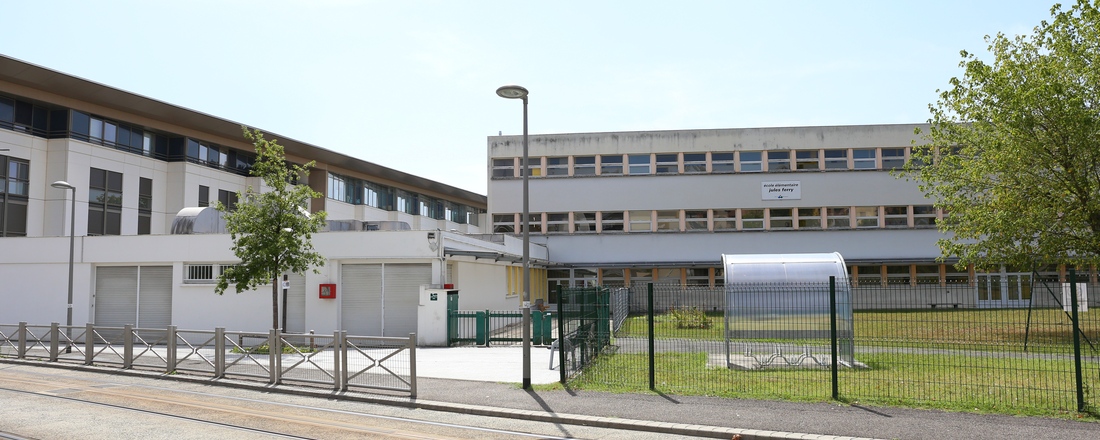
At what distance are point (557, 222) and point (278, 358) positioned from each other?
95.1 ft

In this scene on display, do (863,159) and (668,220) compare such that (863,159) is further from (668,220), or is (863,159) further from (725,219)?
(668,220)

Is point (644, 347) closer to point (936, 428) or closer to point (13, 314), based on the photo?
point (936, 428)

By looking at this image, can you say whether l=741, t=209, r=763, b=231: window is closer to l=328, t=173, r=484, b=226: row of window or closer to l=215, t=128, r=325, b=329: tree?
l=215, t=128, r=325, b=329: tree

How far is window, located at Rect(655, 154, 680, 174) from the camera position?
43656 millimetres

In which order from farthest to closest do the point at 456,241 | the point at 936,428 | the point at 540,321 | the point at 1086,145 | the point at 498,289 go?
Answer: the point at 498,289
the point at 456,241
the point at 540,321
the point at 1086,145
the point at 936,428

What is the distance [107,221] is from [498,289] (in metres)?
22.2

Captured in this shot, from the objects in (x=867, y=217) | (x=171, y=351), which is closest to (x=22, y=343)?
(x=171, y=351)

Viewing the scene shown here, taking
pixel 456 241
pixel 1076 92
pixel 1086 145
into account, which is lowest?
pixel 456 241

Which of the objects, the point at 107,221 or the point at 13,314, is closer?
the point at 13,314

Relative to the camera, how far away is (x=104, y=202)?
41125 millimetres

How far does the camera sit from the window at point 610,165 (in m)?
43.8

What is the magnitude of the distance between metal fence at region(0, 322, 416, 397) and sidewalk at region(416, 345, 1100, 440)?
82 centimetres

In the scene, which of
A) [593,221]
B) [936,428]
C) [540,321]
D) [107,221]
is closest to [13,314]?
[107,221]

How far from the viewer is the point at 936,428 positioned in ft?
33.4
